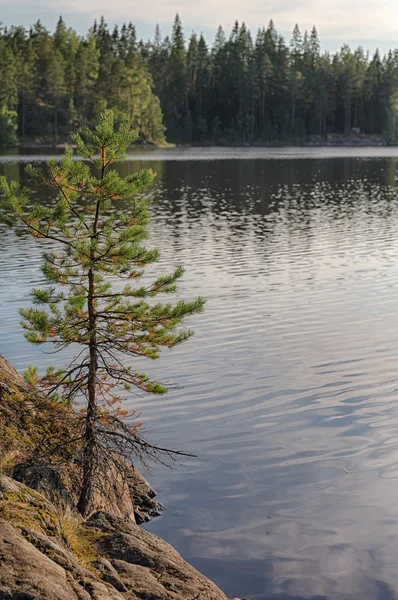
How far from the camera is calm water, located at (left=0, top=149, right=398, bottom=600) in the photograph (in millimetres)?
8828

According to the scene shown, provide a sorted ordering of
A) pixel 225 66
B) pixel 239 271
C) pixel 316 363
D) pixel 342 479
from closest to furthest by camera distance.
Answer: pixel 342 479 → pixel 316 363 → pixel 239 271 → pixel 225 66

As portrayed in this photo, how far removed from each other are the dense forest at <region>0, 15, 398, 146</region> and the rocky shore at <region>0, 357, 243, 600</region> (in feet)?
419

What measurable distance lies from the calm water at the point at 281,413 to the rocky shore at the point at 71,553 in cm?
167

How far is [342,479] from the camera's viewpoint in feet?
34.7

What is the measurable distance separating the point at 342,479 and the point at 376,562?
203cm

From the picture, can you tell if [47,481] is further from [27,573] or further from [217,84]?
[217,84]

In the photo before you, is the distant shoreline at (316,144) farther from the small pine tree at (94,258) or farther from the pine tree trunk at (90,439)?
the pine tree trunk at (90,439)

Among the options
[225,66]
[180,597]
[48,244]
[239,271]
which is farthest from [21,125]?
[180,597]

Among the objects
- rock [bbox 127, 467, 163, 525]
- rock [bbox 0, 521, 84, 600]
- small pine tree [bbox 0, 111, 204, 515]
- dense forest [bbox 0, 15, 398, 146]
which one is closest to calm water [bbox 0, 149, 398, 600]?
rock [bbox 127, 467, 163, 525]

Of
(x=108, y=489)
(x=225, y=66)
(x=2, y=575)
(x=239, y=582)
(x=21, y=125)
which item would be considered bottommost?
(x=239, y=582)

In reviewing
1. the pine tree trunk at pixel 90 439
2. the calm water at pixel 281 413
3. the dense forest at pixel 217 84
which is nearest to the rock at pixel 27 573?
the pine tree trunk at pixel 90 439

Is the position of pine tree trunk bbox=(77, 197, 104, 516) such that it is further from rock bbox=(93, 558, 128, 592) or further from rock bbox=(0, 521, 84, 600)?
rock bbox=(0, 521, 84, 600)

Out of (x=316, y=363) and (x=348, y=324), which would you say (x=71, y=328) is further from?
(x=348, y=324)

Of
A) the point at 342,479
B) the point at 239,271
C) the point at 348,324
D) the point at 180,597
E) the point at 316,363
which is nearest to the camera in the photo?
the point at 180,597
